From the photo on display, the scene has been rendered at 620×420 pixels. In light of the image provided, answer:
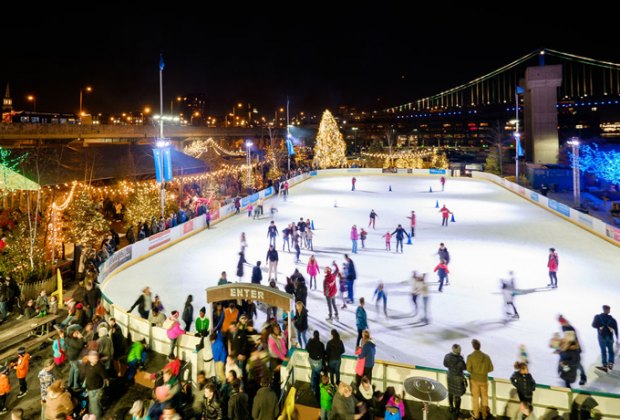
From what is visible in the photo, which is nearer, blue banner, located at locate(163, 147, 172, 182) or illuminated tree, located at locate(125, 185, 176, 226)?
blue banner, located at locate(163, 147, 172, 182)

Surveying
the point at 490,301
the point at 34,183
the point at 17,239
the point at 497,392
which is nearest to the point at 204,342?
the point at 497,392

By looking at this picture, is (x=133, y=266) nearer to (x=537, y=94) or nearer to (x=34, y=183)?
(x=34, y=183)

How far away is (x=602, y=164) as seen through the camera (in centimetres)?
4341

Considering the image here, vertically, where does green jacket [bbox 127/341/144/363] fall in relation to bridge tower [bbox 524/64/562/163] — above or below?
below

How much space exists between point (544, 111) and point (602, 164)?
8.24 metres

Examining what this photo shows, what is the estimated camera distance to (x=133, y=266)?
52.1ft

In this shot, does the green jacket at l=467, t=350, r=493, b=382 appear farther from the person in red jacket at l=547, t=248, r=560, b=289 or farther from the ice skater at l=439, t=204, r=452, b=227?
the ice skater at l=439, t=204, r=452, b=227

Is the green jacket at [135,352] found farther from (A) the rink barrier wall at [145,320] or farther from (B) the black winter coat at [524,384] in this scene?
(B) the black winter coat at [524,384]

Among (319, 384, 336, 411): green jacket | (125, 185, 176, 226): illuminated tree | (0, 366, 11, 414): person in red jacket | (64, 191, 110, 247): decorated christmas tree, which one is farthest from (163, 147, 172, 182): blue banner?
(319, 384, 336, 411): green jacket

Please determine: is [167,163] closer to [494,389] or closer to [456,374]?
[456,374]

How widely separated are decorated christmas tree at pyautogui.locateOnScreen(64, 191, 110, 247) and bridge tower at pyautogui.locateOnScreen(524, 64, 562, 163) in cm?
4518

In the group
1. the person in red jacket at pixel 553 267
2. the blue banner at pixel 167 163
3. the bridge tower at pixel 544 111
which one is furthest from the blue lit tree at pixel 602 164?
the blue banner at pixel 167 163

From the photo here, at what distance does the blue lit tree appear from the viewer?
133 ft

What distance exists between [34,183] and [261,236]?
424 inches
